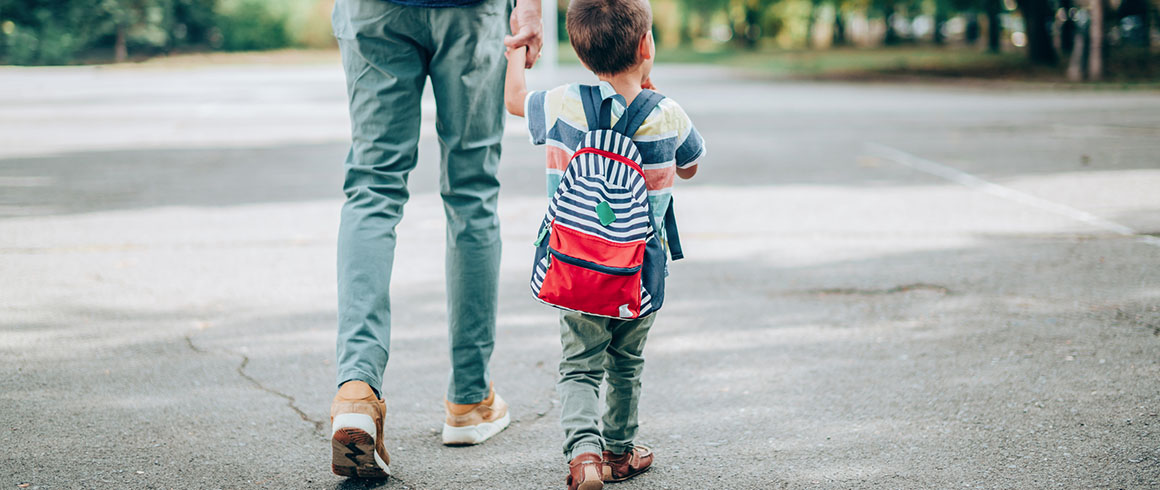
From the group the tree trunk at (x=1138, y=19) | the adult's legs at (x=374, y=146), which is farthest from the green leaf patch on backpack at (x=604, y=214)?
the tree trunk at (x=1138, y=19)

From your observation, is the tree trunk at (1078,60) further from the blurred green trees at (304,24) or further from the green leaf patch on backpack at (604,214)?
the green leaf patch on backpack at (604,214)

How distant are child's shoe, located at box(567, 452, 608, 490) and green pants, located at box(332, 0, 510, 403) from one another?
527 millimetres

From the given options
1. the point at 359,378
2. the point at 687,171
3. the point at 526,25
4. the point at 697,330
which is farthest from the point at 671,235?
the point at 697,330

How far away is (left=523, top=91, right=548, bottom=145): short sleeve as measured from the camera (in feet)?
8.58

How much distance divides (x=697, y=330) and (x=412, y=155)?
187 cm

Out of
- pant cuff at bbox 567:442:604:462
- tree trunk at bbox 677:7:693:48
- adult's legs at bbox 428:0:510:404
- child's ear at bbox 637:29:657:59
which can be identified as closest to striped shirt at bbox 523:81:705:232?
child's ear at bbox 637:29:657:59

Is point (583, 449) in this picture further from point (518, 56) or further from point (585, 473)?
point (518, 56)

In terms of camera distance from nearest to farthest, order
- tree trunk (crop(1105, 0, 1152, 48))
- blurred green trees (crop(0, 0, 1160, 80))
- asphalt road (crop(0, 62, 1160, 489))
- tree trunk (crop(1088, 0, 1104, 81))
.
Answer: asphalt road (crop(0, 62, 1160, 489)), tree trunk (crop(1088, 0, 1104, 81)), blurred green trees (crop(0, 0, 1160, 80)), tree trunk (crop(1105, 0, 1152, 48))

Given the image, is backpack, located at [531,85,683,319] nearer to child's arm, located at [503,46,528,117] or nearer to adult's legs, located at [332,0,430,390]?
child's arm, located at [503,46,528,117]

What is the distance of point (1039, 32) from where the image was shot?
28859 mm

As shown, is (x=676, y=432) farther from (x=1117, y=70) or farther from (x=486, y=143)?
(x=1117, y=70)

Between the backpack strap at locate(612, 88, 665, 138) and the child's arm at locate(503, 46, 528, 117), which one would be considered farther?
the child's arm at locate(503, 46, 528, 117)

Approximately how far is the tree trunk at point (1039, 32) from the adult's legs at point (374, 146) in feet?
94.8

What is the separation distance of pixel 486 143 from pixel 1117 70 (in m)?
26.8
